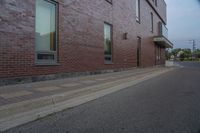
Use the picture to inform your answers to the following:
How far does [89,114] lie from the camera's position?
5.10 meters

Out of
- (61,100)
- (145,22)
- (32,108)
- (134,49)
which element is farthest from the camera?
(145,22)

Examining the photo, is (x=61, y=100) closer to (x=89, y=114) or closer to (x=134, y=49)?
(x=89, y=114)

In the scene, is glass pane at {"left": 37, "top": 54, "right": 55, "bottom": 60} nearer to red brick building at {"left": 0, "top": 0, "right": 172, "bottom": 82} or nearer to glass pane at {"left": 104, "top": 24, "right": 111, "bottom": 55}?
red brick building at {"left": 0, "top": 0, "right": 172, "bottom": 82}

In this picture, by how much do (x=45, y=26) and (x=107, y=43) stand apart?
633cm

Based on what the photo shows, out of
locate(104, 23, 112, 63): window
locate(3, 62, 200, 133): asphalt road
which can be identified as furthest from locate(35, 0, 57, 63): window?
locate(104, 23, 112, 63): window

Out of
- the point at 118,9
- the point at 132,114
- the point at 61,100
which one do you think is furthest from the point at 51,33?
the point at 118,9

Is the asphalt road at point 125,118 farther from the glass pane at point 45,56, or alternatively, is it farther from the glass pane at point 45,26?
the glass pane at point 45,26

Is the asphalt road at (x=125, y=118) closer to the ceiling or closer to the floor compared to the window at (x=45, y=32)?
closer to the floor

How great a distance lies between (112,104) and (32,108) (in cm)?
217

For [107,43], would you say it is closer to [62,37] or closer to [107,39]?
[107,39]

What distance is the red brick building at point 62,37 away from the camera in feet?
25.0

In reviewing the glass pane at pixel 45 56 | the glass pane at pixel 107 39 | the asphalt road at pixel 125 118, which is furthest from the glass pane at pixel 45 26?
the glass pane at pixel 107 39

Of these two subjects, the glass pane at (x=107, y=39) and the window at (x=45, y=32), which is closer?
the window at (x=45, y=32)

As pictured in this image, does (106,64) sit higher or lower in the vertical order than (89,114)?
higher
